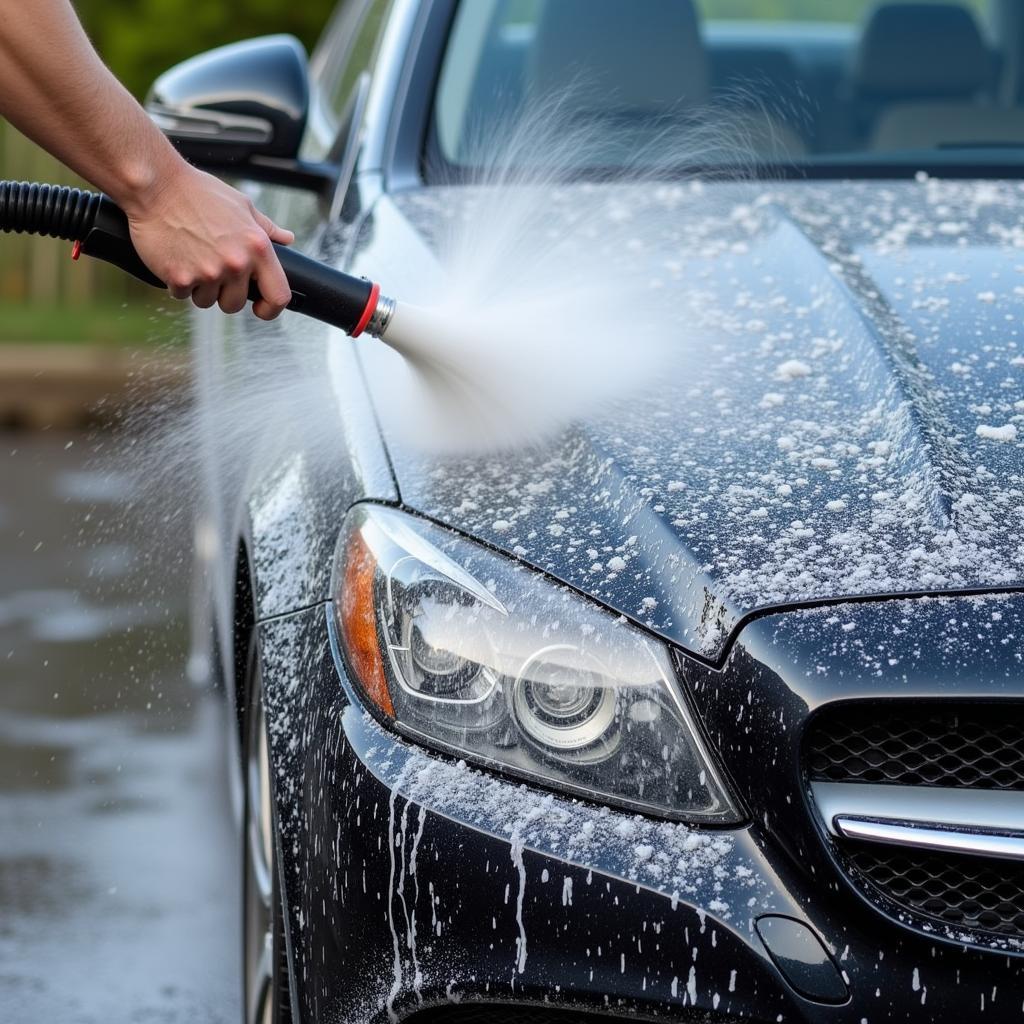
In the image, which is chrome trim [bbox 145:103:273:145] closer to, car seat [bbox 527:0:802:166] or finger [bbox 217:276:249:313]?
car seat [bbox 527:0:802:166]

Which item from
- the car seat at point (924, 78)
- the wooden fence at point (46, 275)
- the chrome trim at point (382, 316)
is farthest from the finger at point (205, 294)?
the wooden fence at point (46, 275)

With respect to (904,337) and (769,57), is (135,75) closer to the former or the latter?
(769,57)

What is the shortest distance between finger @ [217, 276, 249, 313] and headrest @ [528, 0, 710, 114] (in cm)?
138

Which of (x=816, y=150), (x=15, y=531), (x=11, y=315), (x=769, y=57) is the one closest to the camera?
(x=816, y=150)

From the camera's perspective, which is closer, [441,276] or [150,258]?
[150,258]

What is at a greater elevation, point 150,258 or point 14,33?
point 14,33

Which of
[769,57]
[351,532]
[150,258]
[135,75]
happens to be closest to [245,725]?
[351,532]

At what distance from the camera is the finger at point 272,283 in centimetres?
206

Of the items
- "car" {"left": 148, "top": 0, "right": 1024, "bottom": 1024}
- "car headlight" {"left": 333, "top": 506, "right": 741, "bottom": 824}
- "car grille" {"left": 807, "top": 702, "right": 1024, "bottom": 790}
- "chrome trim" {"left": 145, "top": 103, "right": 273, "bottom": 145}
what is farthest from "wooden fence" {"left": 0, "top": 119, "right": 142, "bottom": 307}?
"car grille" {"left": 807, "top": 702, "right": 1024, "bottom": 790}

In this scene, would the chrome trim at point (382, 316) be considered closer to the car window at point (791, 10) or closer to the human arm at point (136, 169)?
the human arm at point (136, 169)

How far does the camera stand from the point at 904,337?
2.40m

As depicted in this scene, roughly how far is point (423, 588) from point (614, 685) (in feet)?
0.84

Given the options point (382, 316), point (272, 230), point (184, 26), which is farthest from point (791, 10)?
point (184, 26)

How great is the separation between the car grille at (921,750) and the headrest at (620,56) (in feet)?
5.80
